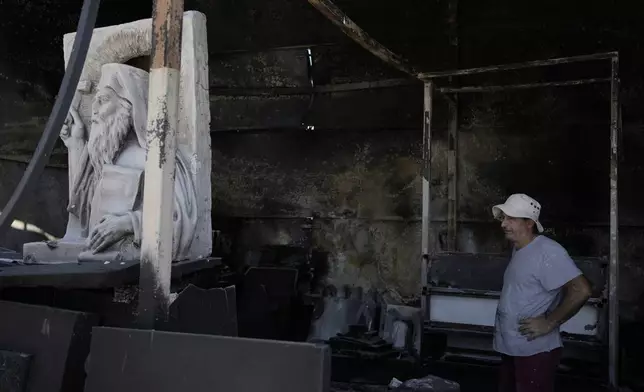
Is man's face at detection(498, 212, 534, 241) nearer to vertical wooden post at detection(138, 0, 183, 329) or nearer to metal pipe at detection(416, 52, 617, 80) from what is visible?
metal pipe at detection(416, 52, 617, 80)

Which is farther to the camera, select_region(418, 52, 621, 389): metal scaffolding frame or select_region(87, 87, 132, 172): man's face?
select_region(418, 52, 621, 389): metal scaffolding frame

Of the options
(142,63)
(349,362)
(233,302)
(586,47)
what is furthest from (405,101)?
(233,302)

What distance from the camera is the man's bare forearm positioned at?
2.74m

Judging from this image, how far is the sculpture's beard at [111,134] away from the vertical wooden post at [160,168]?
1.02 m

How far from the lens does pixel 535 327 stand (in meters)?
2.76

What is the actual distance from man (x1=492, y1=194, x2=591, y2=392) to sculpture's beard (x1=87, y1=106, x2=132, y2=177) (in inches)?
78.3

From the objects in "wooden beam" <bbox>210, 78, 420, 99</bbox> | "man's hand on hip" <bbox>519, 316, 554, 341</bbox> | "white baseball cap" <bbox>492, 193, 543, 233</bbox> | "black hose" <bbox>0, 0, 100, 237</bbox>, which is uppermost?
"wooden beam" <bbox>210, 78, 420, 99</bbox>

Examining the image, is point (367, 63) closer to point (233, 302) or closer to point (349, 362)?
point (349, 362)

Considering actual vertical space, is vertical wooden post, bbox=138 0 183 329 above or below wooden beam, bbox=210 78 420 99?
below

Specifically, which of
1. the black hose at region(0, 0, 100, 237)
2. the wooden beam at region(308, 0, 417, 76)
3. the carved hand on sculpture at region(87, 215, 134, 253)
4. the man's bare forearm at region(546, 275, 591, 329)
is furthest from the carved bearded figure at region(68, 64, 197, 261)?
the man's bare forearm at region(546, 275, 591, 329)

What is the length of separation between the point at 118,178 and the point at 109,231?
1.15 ft

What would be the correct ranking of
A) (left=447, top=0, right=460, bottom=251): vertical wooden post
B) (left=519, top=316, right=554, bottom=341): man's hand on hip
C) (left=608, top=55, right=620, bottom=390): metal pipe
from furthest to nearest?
(left=447, top=0, right=460, bottom=251): vertical wooden post
(left=608, top=55, right=620, bottom=390): metal pipe
(left=519, top=316, right=554, bottom=341): man's hand on hip

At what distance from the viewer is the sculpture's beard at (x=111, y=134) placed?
9.90ft

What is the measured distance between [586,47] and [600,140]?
0.82 meters
